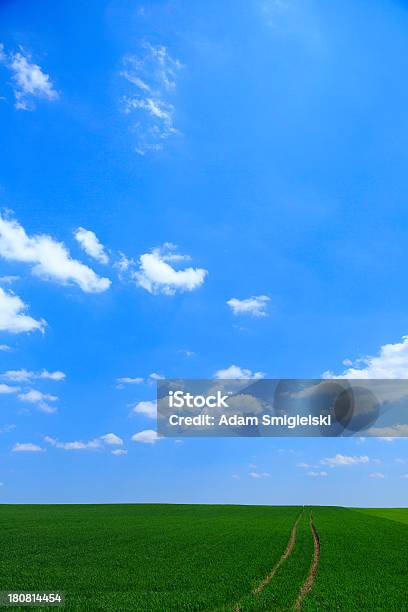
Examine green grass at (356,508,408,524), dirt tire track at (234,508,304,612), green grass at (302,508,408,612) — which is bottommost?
green grass at (356,508,408,524)

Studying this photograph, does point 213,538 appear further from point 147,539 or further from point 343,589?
point 343,589

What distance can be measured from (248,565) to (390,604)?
8.45 metres

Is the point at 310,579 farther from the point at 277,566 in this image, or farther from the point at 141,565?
the point at 141,565

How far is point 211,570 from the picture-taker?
82.4 feet

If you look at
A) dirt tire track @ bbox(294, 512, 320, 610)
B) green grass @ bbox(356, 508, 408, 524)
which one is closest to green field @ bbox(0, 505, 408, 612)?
dirt tire track @ bbox(294, 512, 320, 610)

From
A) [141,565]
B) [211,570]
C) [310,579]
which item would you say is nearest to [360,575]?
[310,579]

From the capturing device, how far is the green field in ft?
63.9

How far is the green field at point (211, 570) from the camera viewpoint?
1947 centimetres

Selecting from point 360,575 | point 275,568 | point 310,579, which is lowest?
point 360,575

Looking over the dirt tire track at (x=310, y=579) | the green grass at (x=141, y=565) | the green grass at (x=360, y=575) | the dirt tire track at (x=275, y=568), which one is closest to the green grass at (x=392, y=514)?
the green grass at (x=360, y=575)

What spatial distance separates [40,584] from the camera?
73.4 feet

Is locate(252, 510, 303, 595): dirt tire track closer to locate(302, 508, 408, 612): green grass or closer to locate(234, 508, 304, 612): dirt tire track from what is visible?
locate(234, 508, 304, 612): dirt tire track

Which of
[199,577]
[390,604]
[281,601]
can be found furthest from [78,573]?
[390,604]

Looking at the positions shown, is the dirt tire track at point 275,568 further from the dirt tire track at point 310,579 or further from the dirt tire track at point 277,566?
the dirt tire track at point 310,579
